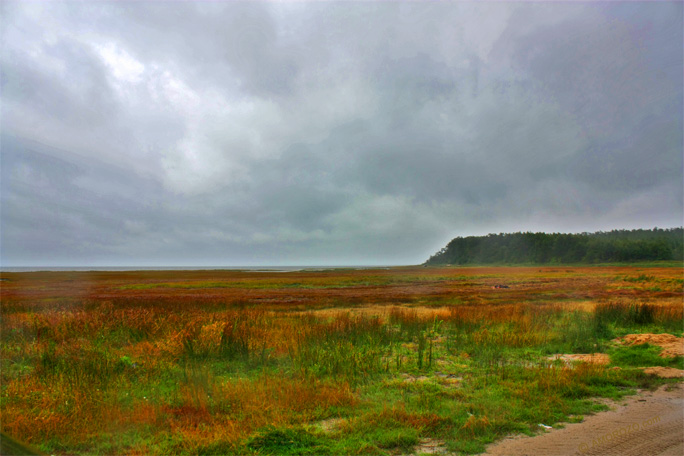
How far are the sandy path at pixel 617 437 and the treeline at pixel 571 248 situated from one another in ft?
473

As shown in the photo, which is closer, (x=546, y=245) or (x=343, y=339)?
(x=343, y=339)

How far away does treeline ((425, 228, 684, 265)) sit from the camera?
4806 inches

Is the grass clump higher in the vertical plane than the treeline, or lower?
lower

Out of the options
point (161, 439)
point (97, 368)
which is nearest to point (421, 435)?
point (161, 439)

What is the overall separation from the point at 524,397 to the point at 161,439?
633 centimetres

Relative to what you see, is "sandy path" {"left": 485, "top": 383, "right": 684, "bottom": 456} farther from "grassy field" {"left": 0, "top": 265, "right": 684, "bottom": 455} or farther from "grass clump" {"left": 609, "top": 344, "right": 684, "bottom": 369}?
"grass clump" {"left": 609, "top": 344, "right": 684, "bottom": 369}

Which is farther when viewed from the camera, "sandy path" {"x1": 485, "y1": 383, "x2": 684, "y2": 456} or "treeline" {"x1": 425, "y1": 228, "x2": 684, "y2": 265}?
"treeline" {"x1": 425, "y1": 228, "x2": 684, "y2": 265}

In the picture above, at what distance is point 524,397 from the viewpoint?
22.7 ft

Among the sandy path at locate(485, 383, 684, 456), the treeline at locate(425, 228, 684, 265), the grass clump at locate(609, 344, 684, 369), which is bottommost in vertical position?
the grass clump at locate(609, 344, 684, 369)

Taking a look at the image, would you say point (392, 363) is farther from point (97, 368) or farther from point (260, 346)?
point (97, 368)

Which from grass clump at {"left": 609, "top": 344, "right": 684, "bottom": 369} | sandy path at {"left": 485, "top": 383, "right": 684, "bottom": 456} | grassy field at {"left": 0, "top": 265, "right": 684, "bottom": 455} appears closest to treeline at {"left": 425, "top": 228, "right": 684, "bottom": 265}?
grass clump at {"left": 609, "top": 344, "right": 684, "bottom": 369}

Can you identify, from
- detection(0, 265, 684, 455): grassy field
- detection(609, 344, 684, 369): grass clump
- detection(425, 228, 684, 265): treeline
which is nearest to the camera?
detection(0, 265, 684, 455): grassy field

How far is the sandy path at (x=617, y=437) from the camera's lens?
4.93m

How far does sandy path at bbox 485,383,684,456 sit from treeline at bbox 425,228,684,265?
14414cm
